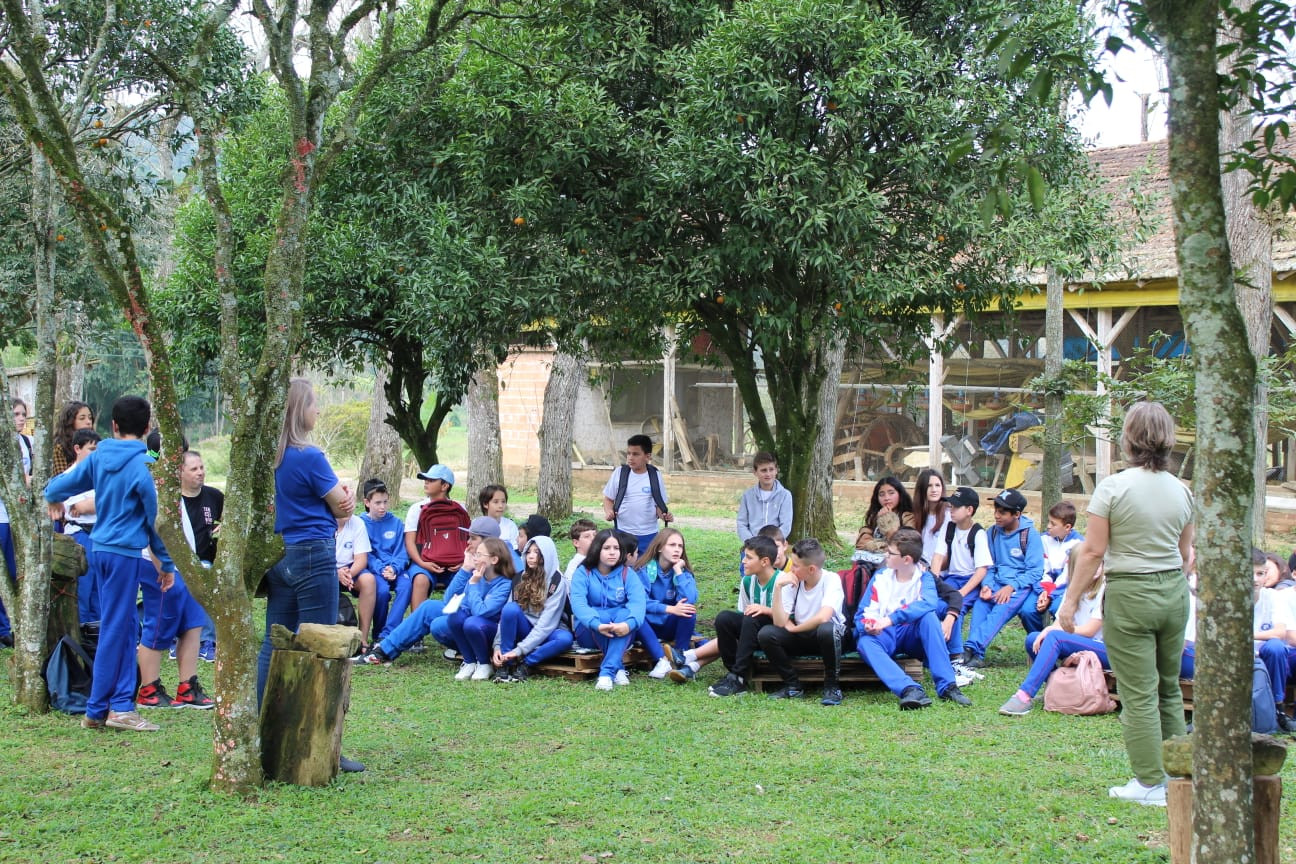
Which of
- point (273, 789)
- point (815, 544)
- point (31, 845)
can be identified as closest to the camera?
point (31, 845)

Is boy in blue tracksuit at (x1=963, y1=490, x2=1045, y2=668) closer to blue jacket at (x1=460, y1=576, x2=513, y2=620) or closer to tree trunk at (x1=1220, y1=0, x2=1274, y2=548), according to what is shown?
blue jacket at (x1=460, y1=576, x2=513, y2=620)

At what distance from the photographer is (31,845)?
446cm

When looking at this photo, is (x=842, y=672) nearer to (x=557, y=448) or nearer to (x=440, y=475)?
(x=440, y=475)

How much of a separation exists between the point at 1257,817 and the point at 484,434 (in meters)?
15.2

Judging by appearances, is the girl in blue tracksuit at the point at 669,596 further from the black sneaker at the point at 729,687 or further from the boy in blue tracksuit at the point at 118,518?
the boy in blue tracksuit at the point at 118,518

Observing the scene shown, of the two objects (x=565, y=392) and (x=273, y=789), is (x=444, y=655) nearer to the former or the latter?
(x=273, y=789)

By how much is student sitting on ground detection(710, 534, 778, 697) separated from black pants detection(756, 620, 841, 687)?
0.10 m

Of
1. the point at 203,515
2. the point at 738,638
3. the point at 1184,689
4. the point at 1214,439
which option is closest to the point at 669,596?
the point at 738,638

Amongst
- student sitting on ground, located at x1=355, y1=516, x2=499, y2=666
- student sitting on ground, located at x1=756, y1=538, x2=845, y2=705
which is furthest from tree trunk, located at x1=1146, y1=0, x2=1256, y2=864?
student sitting on ground, located at x1=355, y1=516, x2=499, y2=666

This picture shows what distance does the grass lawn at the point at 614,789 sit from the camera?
4.50 meters

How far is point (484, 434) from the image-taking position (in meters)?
17.9

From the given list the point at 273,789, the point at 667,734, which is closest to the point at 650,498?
the point at 667,734

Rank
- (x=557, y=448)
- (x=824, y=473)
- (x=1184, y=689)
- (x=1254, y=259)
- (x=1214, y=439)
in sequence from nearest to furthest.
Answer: (x=1214, y=439) → (x=1184, y=689) → (x=1254, y=259) → (x=824, y=473) → (x=557, y=448)

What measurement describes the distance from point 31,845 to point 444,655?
173 inches
